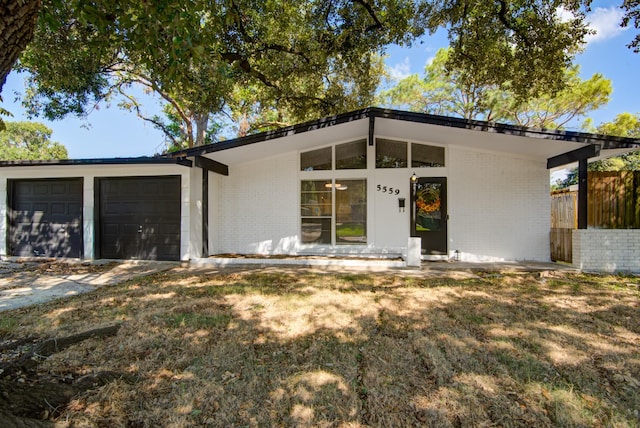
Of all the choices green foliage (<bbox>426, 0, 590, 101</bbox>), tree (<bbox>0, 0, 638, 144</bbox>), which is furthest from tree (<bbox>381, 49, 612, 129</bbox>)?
tree (<bbox>0, 0, 638, 144</bbox>)

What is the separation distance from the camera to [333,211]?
27.1 feet

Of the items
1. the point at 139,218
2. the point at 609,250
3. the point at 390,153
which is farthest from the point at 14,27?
the point at 609,250

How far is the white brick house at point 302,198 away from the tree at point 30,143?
1524 inches

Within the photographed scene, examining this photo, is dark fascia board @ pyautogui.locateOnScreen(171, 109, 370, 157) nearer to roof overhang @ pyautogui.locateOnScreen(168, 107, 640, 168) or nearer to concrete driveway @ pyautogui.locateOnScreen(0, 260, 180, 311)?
roof overhang @ pyautogui.locateOnScreen(168, 107, 640, 168)

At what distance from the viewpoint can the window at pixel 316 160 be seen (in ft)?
27.3

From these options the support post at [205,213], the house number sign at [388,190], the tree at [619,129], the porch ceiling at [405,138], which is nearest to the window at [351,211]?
the house number sign at [388,190]

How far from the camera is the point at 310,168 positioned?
840 centimetres

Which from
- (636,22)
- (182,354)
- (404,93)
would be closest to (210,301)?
(182,354)

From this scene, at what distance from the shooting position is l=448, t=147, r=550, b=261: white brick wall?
7.28m

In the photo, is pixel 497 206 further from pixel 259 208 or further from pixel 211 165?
pixel 211 165

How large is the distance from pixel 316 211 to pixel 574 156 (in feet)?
18.6

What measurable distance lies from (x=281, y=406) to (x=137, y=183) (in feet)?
24.6

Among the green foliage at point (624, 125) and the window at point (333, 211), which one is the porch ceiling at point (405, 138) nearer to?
the window at point (333, 211)

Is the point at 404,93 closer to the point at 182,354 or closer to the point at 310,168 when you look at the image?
the point at 310,168
